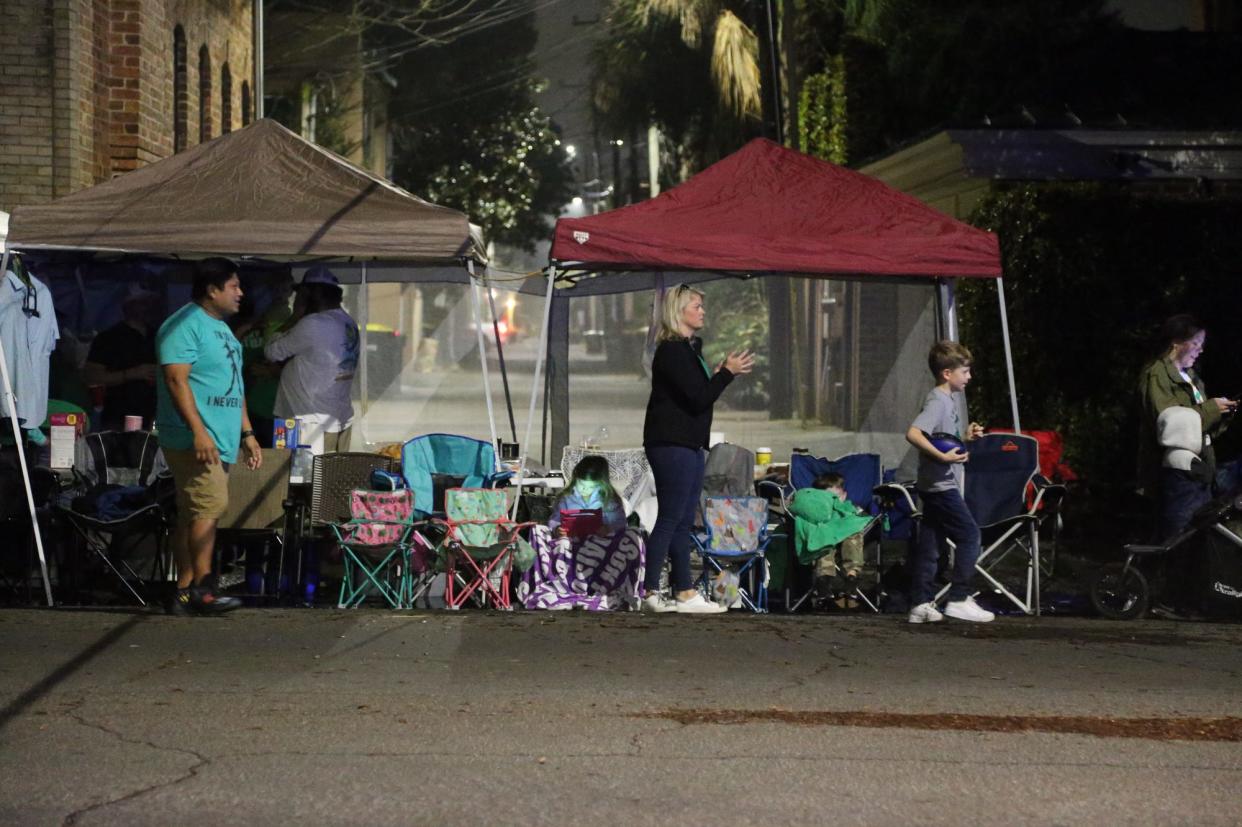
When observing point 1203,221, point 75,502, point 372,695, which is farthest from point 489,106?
point 372,695

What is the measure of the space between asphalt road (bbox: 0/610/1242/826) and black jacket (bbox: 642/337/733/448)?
1044 mm

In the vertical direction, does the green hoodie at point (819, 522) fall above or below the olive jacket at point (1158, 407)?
below

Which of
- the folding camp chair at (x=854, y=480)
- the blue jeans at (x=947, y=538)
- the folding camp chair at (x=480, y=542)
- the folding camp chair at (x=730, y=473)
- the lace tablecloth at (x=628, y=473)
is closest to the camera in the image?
the blue jeans at (x=947, y=538)

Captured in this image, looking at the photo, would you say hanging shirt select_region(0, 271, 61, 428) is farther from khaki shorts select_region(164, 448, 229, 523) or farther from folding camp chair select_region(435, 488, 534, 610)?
folding camp chair select_region(435, 488, 534, 610)

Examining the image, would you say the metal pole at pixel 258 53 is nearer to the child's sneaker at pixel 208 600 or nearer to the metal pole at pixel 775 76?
the metal pole at pixel 775 76

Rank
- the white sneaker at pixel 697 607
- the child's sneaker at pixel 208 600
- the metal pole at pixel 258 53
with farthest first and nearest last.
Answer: the metal pole at pixel 258 53, the white sneaker at pixel 697 607, the child's sneaker at pixel 208 600

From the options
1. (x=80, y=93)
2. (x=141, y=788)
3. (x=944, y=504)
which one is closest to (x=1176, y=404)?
(x=944, y=504)

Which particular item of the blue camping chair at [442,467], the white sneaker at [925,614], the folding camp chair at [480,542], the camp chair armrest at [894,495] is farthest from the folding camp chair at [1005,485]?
the blue camping chair at [442,467]

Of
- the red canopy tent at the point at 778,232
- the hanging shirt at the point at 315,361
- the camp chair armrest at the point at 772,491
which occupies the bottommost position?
the camp chair armrest at the point at 772,491

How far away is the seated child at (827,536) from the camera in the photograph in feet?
33.0

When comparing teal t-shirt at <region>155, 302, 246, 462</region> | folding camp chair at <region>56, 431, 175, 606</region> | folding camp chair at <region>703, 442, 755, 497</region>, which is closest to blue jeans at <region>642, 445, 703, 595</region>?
folding camp chair at <region>703, 442, 755, 497</region>

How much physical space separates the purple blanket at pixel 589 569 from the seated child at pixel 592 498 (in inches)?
2.6

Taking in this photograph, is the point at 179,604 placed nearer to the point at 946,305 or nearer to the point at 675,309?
the point at 675,309

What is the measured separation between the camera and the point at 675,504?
373 inches
